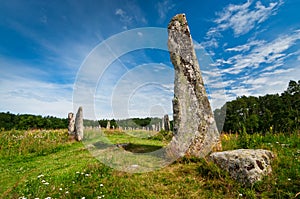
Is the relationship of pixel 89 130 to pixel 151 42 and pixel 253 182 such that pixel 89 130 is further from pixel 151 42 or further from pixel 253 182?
pixel 253 182

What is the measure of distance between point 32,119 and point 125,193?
190ft

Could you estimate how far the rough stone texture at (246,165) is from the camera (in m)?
4.59

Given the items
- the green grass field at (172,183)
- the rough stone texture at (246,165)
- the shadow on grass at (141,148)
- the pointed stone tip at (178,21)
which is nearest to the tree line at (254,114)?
the shadow on grass at (141,148)

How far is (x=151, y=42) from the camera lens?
10.0 m

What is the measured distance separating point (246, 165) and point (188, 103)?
323cm

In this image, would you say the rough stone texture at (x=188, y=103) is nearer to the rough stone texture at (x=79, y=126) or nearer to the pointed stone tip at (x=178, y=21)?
the pointed stone tip at (x=178, y=21)

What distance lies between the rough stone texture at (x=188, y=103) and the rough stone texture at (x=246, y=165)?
6.37 ft

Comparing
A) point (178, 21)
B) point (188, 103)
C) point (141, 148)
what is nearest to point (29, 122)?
point (141, 148)

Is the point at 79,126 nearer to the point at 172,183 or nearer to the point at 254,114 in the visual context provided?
the point at 172,183

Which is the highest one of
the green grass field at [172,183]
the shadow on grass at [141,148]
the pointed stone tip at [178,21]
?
the pointed stone tip at [178,21]

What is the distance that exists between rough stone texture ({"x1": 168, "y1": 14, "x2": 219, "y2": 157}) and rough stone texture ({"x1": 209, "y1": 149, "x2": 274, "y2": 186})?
1941mm

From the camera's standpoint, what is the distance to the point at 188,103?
752 centimetres

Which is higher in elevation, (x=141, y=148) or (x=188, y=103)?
(x=188, y=103)

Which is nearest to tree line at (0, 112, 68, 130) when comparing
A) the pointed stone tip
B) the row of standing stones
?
the pointed stone tip
